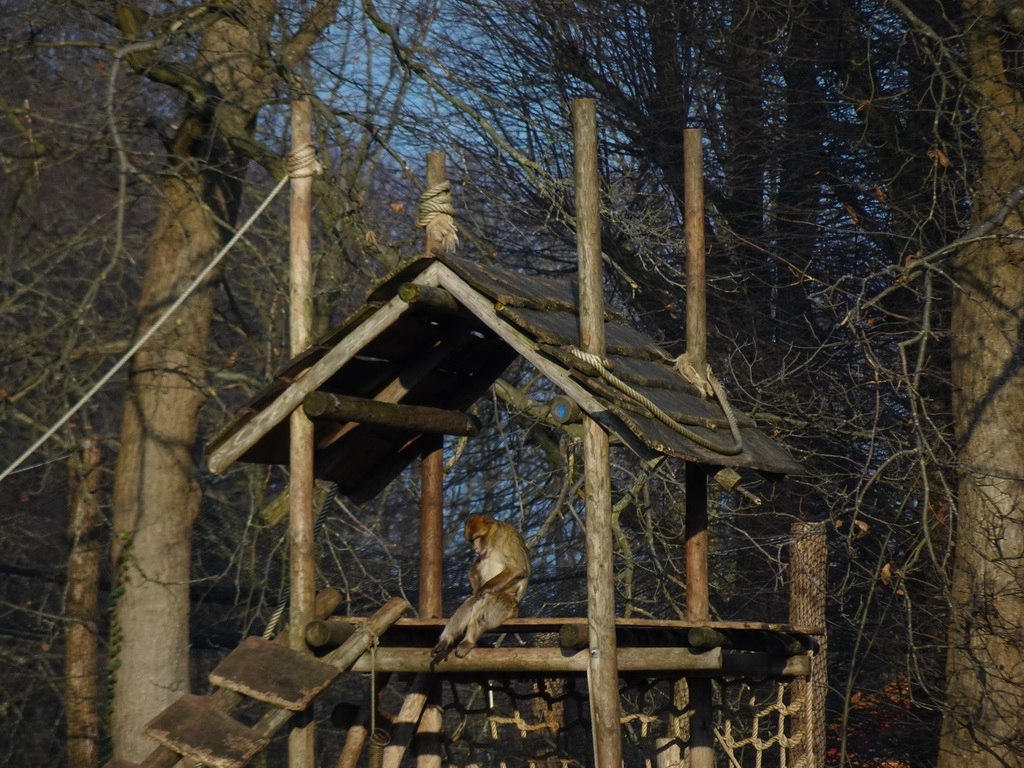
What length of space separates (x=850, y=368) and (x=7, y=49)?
5.98 metres

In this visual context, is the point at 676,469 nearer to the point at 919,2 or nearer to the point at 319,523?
the point at 919,2

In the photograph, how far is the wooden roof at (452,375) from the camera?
12.5 feet

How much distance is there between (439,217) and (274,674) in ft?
5.85

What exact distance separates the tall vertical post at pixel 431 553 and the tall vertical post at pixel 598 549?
119 cm

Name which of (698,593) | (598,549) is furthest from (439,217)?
(698,593)

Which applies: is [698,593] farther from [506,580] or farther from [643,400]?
[643,400]

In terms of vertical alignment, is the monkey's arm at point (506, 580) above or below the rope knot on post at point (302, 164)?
below

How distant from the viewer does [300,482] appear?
425 cm

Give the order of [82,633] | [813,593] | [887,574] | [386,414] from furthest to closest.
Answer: [82,633]
[887,574]
[813,593]
[386,414]

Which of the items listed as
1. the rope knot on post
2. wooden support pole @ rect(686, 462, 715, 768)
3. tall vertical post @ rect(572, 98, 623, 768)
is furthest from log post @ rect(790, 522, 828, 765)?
the rope knot on post

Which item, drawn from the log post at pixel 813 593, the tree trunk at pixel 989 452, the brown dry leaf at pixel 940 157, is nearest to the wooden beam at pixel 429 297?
the log post at pixel 813 593

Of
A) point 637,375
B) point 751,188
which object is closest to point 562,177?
point 751,188

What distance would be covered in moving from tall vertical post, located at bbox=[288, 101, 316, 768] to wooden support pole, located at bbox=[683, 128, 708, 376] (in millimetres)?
1548

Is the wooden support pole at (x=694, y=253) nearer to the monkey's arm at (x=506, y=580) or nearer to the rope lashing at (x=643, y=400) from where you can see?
the rope lashing at (x=643, y=400)
